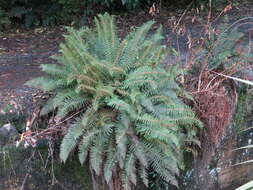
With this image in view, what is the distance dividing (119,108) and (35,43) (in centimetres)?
309

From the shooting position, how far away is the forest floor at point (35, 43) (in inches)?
188

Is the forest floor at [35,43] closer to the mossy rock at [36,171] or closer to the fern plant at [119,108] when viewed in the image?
the mossy rock at [36,171]

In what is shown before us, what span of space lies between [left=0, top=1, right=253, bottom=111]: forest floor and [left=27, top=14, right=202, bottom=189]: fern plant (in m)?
0.66

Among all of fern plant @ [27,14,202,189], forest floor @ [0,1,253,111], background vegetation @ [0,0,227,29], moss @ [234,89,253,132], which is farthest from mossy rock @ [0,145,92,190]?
background vegetation @ [0,0,227,29]

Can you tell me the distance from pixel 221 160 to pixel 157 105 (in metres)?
1.43

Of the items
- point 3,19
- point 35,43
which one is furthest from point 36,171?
point 3,19

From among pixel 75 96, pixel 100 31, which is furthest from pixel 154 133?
pixel 100 31

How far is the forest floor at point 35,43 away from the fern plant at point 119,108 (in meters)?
0.66

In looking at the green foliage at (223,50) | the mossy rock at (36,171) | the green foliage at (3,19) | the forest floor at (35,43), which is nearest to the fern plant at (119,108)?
the mossy rock at (36,171)

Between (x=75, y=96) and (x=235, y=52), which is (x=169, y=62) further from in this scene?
(x=75, y=96)

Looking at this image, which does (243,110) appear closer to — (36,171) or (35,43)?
(36,171)

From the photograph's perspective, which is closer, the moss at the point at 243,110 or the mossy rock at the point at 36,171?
the mossy rock at the point at 36,171

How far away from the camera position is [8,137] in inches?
159

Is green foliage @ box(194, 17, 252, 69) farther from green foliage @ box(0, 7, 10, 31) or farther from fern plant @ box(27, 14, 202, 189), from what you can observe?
green foliage @ box(0, 7, 10, 31)
